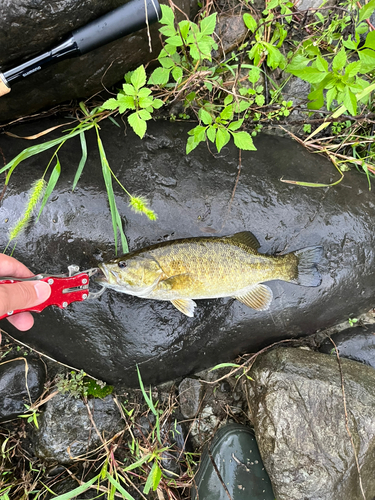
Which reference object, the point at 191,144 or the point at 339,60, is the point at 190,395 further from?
the point at 339,60

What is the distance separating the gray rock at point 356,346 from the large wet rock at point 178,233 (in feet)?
0.97

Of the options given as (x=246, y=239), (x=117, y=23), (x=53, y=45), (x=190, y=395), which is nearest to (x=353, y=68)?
(x=246, y=239)

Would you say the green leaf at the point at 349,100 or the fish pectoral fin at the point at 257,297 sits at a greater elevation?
the green leaf at the point at 349,100

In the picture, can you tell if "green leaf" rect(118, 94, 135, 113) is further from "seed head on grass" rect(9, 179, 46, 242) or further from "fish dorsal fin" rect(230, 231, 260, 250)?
"fish dorsal fin" rect(230, 231, 260, 250)

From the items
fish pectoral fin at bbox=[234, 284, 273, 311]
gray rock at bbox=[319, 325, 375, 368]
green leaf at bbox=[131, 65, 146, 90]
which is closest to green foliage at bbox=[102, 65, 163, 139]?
green leaf at bbox=[131, 65, 146, 90]

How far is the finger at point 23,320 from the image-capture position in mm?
3188

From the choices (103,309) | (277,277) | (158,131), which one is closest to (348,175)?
(277,277)

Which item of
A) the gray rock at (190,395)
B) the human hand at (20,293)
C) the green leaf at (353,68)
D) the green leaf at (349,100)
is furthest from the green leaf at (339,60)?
the gray rock at (190,395)

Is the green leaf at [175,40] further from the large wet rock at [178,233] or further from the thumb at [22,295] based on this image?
the thumb at [22,295]

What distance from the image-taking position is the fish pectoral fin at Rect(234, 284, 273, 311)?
3395mm

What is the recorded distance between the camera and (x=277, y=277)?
3346mm

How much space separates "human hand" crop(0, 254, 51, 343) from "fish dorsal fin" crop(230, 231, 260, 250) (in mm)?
1781

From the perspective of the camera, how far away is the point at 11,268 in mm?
2949

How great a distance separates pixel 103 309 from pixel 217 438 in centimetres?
197
